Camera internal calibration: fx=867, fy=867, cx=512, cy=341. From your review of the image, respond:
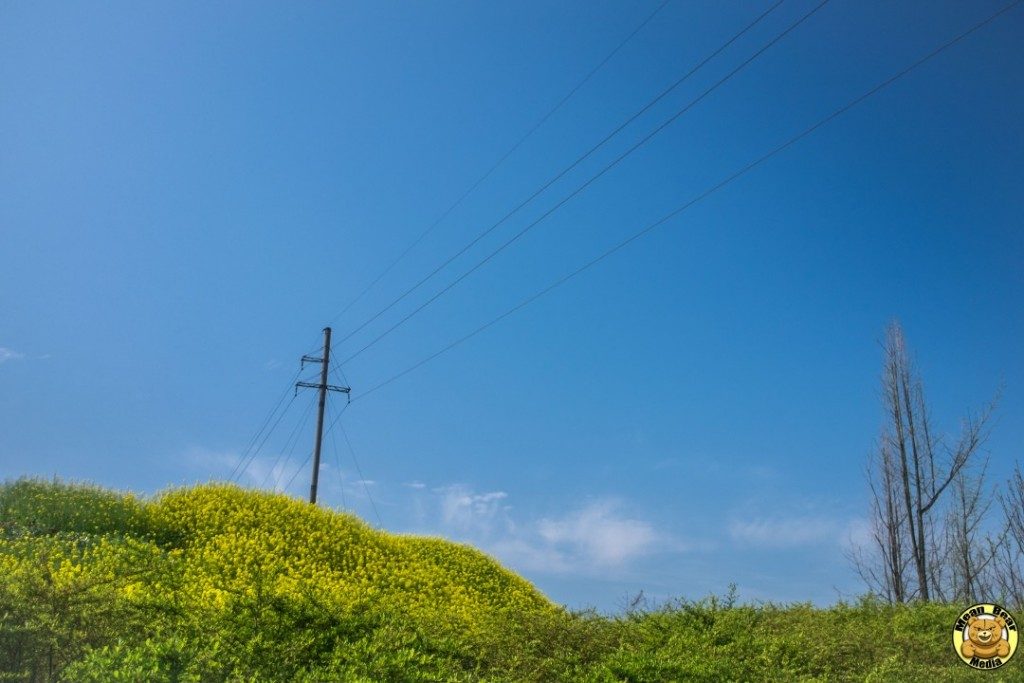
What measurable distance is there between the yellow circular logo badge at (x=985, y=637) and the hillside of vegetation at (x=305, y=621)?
31cm

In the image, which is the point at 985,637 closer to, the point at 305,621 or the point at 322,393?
the point at 305,621

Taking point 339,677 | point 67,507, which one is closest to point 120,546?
point 67,507

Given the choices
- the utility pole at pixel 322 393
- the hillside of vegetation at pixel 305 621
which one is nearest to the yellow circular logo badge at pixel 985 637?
the hillside of vegetation at pixel 305 621

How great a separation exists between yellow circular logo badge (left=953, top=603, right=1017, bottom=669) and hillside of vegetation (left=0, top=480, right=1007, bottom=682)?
31cm

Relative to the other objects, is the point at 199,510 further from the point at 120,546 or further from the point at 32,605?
the point at 32,605

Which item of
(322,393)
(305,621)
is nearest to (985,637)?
(305,621)

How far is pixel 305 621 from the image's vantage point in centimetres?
872

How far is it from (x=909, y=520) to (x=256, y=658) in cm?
1353

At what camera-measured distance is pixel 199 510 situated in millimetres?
16016

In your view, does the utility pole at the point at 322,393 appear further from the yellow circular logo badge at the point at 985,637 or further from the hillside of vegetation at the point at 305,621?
the yellow circular logo badge at the point at 985,637

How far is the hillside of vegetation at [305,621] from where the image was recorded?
283 inches

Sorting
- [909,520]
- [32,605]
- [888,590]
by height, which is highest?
[909,520]

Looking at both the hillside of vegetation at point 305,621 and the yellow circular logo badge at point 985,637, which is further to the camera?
the yellow circular logo badge at point 985,637

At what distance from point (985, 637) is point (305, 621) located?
24.8ft
